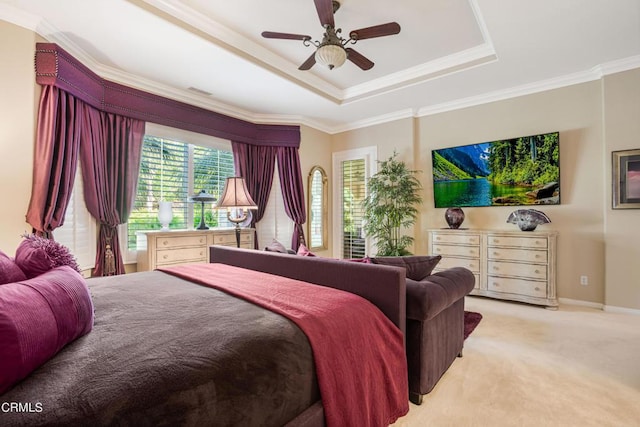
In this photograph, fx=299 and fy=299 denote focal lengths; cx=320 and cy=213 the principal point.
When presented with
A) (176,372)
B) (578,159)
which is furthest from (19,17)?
(578,159)

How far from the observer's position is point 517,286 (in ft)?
12.4

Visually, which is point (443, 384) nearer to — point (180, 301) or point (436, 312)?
point (436, 312)

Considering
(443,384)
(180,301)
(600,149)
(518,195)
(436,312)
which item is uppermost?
(600,149)

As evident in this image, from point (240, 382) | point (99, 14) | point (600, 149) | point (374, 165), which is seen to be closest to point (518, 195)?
point (600, 149)

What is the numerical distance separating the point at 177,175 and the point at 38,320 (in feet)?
11.7

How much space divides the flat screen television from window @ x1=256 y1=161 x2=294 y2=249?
2.50 metres

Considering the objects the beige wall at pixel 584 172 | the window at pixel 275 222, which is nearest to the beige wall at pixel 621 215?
the beige wall at pixel 584 172

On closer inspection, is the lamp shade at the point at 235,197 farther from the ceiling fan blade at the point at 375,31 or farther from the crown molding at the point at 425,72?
the crown molding at the point at 425,72

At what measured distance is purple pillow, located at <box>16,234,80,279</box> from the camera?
1184 millimetres

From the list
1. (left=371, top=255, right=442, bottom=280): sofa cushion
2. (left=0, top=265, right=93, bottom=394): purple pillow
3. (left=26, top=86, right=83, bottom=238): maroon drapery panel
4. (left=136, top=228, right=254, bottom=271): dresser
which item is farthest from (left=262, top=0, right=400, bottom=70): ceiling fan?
(left=136, top=228, right=254, bottom=271): dresser

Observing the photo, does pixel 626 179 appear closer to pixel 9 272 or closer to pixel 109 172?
pixel 9 272

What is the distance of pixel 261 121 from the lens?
5043mm

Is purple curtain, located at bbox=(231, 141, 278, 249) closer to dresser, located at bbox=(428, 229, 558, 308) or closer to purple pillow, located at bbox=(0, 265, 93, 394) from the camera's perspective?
dresser, located at bbox=(428, 229, 558, 308)

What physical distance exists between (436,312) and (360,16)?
278 cm
